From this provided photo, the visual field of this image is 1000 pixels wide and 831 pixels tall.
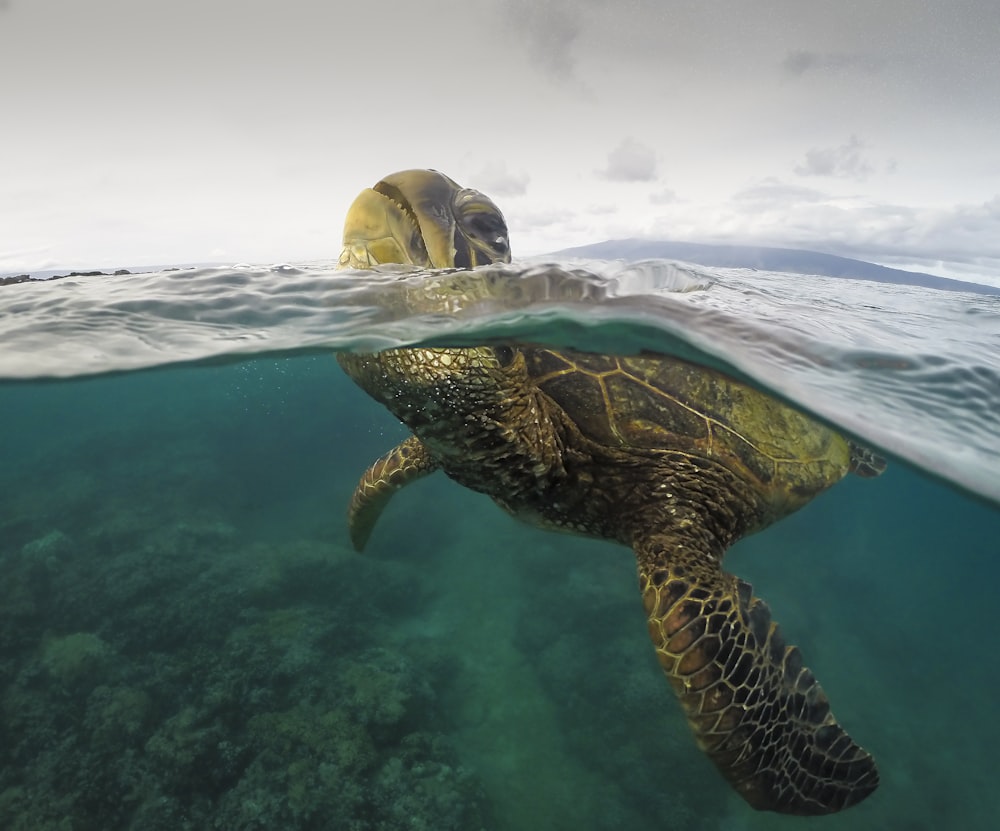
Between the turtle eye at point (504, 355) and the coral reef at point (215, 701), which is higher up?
the turtle eye at point (504, 355)

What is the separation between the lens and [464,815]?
18.8ft

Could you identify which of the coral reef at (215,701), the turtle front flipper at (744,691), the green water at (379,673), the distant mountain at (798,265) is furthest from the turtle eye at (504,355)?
the distant mountain at (798,265)

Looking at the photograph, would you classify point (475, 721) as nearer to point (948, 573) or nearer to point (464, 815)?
point (464, 815)

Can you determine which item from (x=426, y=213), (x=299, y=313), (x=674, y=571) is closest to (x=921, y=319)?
(x=674, y=571)

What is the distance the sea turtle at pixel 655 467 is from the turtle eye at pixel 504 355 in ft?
0.05

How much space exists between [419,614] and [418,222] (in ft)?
29.5

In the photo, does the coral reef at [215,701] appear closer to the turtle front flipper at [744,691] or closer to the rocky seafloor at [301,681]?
the rocky seafloor at [301,681]

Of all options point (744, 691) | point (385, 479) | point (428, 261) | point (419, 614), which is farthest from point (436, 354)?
point (419, 614)

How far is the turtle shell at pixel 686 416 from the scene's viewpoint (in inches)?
147

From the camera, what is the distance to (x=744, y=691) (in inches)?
123

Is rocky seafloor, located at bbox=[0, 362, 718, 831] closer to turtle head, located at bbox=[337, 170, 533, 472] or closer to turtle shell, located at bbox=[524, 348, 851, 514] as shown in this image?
turtle shell, located at bbox=[524, 348, 851, 514]

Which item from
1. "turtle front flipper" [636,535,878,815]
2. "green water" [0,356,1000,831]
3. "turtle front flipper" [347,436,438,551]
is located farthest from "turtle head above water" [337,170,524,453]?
"green water" [0,356,1000,831]

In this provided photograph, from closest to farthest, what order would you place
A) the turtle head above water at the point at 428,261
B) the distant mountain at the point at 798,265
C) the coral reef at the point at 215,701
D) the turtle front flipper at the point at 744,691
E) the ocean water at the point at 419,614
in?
the turtle head above water at the point at 428,261, the turtle front flipper at the point at 744,691, the ocean water at the point at 419,614, the coral reef at the point at 215,701, the distant mountain at the point at 798,265

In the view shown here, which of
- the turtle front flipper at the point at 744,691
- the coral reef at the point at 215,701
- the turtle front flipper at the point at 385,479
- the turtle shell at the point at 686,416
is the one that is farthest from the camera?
the turtle front flipper at the point at 385,479
